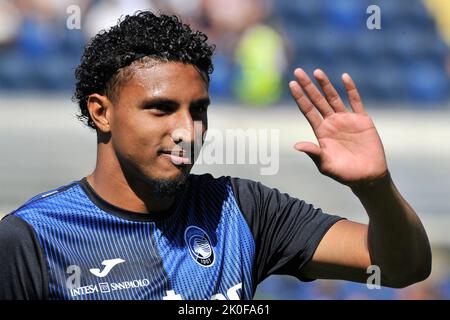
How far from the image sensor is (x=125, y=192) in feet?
9.53

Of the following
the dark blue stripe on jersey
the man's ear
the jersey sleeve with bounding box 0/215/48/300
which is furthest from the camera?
the man's ear

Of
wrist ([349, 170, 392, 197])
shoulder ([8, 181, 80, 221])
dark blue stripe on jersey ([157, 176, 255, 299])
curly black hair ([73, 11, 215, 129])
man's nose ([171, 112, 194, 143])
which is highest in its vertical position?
curly black hair ([73, 11, 215, 129])

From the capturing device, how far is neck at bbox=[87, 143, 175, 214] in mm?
2891

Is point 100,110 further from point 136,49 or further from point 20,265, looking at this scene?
point 20,265

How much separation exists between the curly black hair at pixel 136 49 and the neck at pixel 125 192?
28 cm

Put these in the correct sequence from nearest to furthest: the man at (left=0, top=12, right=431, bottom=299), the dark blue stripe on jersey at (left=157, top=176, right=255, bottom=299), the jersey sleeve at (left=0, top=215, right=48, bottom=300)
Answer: the jersey sleeve at (left=0, top=215, right=48, bottom=300) → the man at (left=0, top=12, right=431, bottom=299) → the dark blue stripe on jersey at (left=157, top=176, right=255, bottom=299)

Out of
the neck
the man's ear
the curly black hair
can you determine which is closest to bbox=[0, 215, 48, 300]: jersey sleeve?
the neck

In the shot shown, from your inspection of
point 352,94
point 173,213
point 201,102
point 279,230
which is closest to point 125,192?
point 173,213

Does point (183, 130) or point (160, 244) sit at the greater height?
point (183, 130)

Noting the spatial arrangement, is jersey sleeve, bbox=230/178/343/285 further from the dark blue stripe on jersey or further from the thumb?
the thumb

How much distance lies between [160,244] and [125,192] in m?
0.22

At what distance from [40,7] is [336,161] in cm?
700

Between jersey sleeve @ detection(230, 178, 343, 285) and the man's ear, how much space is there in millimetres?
521

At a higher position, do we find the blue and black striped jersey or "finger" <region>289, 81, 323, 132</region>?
"finger" <region>289, 81, 323, 132</region>
